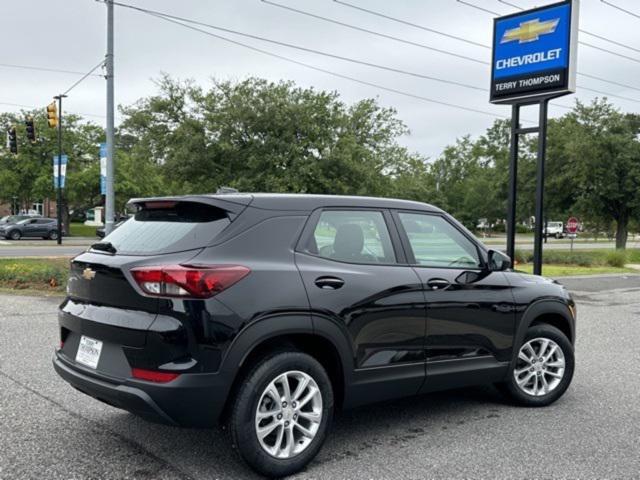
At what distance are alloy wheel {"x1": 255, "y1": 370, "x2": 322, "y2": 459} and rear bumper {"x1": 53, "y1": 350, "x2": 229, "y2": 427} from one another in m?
0.28

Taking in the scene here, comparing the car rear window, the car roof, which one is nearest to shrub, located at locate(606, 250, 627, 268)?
the car roof

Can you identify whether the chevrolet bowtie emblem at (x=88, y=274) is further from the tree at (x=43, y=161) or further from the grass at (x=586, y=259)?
the tree at (x=43, y=161)

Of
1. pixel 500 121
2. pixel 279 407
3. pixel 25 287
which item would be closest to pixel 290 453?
pixel 279 407

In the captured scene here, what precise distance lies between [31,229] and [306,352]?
3957 cm

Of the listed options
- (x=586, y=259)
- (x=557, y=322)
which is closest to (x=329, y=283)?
(x=557, y=322)

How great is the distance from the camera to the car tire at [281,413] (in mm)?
3559

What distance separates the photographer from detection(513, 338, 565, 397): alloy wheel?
5.17 meters

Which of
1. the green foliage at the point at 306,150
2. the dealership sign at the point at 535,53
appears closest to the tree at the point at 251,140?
the green foliage at the point at 306,150

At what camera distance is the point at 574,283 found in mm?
16734

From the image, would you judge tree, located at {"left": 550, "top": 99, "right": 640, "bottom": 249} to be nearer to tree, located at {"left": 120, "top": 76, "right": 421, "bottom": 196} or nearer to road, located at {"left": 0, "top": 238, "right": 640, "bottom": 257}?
road, located at {"left": 0, "top": 238, "right": 640, "bottom": 257}

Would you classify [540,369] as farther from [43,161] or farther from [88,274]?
[43,161]

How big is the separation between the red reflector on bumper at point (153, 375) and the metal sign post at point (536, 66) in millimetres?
11172

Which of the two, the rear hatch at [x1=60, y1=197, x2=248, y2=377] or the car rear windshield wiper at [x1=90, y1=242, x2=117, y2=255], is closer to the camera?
the rear hatch at [x1=60, y1=197, x2=248, y2=377]

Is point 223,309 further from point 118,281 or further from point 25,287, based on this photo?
point 25,287
